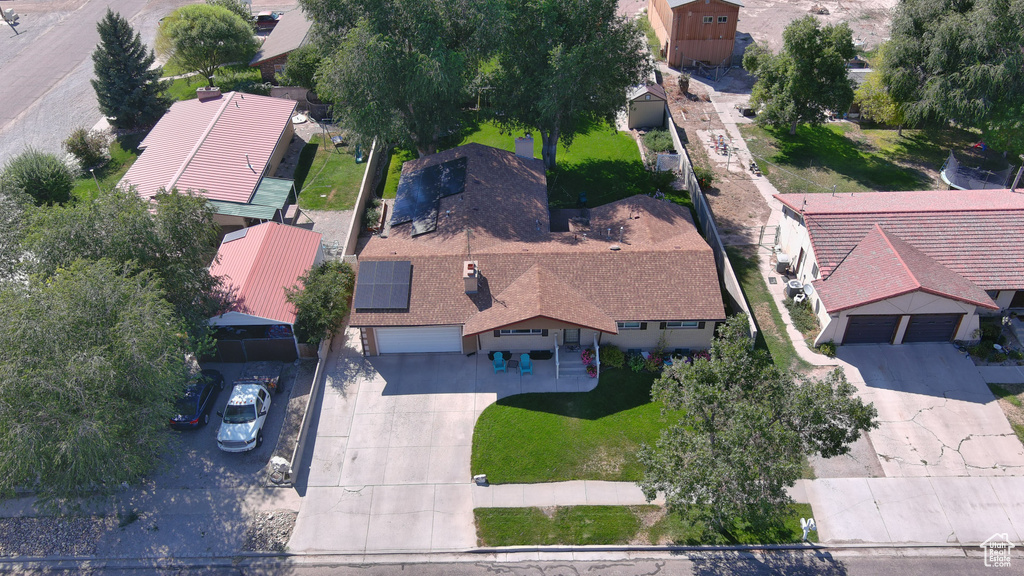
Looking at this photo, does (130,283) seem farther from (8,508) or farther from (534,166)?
(534,166)

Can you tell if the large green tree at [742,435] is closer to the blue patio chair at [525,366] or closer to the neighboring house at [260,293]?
the blue patio chair at [525,366]

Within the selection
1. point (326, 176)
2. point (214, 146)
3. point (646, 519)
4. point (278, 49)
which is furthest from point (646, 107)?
point (646, 519)

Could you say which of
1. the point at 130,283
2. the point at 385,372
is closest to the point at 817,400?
the point at 385,372


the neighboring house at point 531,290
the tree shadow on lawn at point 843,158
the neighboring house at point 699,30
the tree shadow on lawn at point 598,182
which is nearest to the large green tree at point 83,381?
the neighboring house at point 531,290

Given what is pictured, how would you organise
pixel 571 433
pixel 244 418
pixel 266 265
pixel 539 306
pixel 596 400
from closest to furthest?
pixel 244 418
pixel 571 433
pixel 539 306
pixel 596 400
pixel 266 265

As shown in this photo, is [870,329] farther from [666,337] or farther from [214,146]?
[214,146]
